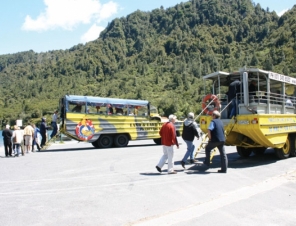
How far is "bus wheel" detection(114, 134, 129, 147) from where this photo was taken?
19.3 meters

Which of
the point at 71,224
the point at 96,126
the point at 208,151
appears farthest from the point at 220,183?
the point at 96,126

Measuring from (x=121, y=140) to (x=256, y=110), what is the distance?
10221 mm

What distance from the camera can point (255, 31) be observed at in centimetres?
17338

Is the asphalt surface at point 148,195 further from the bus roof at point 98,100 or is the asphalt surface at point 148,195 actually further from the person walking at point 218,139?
the bus roof at point 98,100

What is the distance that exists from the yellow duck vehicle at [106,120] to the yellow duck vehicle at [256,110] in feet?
24.6

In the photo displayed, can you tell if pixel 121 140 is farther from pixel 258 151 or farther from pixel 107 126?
pixel 258 151

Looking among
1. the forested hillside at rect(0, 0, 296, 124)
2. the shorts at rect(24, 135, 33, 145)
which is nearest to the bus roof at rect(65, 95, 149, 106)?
the shorts at rect(24, 135, 33, 145)

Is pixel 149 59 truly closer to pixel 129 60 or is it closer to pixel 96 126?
pixel 129 60

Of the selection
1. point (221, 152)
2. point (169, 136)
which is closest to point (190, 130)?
point (221, 152)

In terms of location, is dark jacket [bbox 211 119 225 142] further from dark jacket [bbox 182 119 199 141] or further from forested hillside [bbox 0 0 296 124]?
forested hillside [bbox 0 0 296 124]

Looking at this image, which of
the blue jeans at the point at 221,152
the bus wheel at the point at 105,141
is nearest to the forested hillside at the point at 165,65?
the bus wheel at the point at 105,141

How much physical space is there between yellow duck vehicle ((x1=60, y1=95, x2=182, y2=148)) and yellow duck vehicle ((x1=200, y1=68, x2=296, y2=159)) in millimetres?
7499

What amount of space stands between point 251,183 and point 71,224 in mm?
4810

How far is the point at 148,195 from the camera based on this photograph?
23.4 ft
